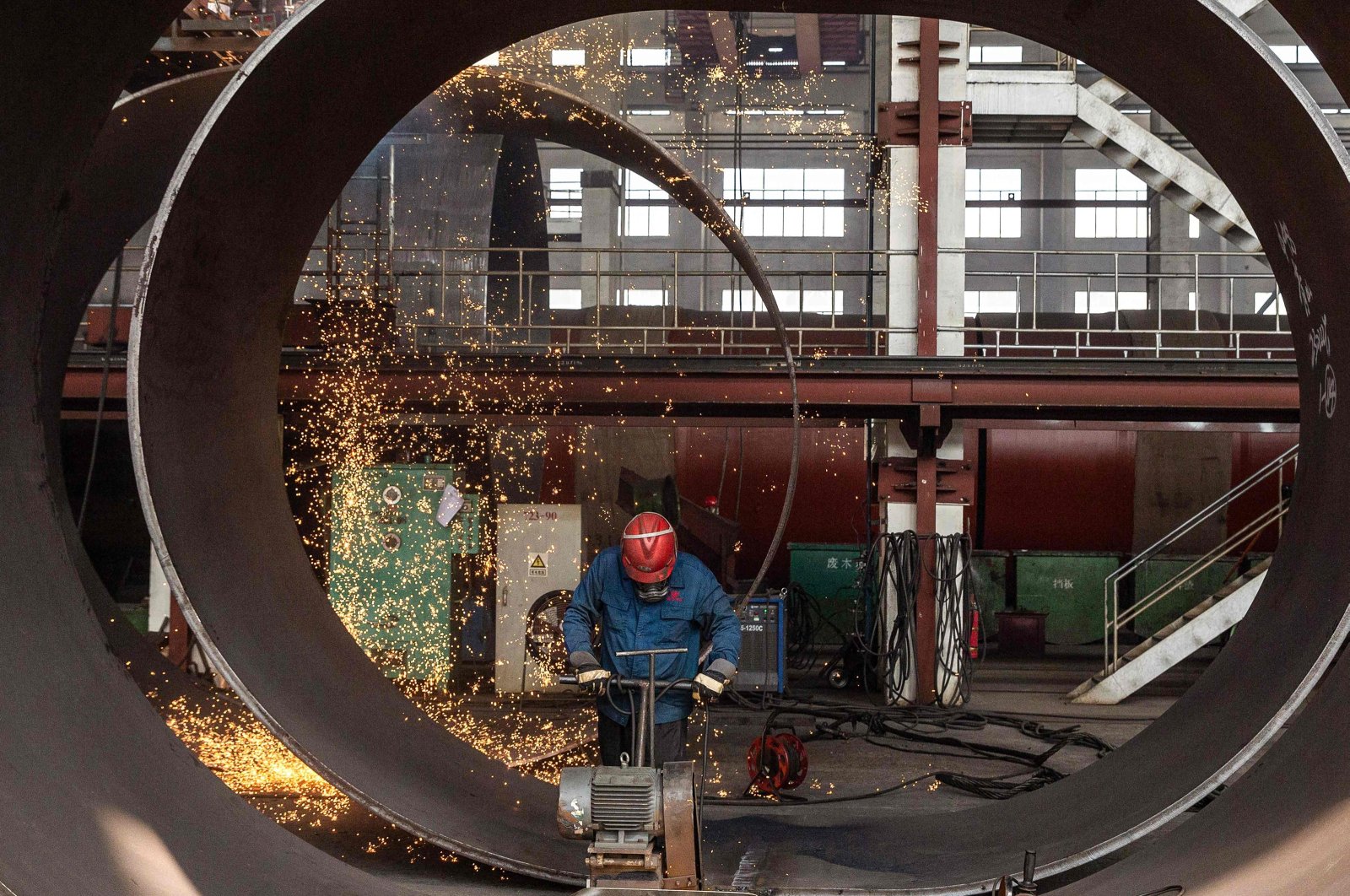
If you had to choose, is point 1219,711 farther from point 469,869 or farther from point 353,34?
point 353,34

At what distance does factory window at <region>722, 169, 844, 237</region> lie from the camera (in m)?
22.8

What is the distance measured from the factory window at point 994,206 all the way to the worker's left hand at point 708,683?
2031cm

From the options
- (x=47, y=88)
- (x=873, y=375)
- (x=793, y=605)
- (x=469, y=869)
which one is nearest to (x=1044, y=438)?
(x=793, y=605)

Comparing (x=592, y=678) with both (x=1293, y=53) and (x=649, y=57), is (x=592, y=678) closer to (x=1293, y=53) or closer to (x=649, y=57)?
(x=649, y=57)

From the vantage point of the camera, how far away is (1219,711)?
472 centimetres

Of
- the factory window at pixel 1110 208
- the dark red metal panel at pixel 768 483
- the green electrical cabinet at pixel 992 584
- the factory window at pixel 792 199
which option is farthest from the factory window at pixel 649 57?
the green electrical cabinet at pixel 992 584

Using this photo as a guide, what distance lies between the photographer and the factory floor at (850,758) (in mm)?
5242

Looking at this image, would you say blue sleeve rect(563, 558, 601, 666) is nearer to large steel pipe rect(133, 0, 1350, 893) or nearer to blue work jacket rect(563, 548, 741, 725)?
blue work jacket rect(563, 548, 741, 725)

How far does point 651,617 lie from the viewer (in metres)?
5.10

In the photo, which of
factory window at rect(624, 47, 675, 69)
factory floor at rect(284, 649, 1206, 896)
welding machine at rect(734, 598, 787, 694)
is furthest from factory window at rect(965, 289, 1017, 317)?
welding machine at rect(734, 598, 787, 694)

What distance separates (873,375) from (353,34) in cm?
545

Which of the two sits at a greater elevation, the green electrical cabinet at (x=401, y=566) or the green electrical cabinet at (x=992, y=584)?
the green electrical cabinet at (x=401, y=566)

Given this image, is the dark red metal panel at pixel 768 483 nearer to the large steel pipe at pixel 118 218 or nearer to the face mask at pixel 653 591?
the large steel pipe at pixel 118 218

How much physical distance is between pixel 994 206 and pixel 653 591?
20362 mm
